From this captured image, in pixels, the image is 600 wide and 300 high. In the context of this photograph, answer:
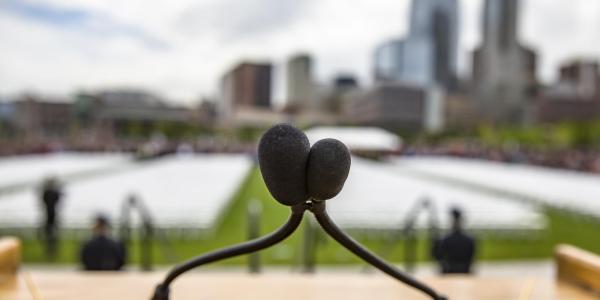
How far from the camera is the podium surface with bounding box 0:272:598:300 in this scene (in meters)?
2.24

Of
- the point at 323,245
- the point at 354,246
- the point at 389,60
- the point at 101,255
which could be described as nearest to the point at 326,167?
the point at 354,246

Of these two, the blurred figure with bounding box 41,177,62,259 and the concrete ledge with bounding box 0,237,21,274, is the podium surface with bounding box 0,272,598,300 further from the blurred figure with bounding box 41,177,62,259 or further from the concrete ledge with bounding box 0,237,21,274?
the blurred figure with bounding box 41,177,62,259

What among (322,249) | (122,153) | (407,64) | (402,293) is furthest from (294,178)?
(407,64)

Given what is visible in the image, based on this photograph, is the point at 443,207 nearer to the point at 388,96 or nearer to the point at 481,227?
the point at 481,227

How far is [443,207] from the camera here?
14.3 meters

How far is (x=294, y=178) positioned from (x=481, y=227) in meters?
11.3

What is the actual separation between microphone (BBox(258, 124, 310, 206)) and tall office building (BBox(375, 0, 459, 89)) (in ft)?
450

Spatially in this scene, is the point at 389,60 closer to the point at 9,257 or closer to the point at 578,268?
the point at 578,268

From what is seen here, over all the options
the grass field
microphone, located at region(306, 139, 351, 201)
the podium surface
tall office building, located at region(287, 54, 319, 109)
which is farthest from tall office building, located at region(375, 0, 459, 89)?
microphone, located at region(306, 139, 351, 201)

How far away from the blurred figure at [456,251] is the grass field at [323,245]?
3537 millimetres

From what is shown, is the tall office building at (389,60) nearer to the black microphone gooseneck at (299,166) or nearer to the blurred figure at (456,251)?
the blurred figure at (456,251)

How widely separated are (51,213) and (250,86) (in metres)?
155

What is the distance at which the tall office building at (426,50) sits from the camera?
14512 centimetres

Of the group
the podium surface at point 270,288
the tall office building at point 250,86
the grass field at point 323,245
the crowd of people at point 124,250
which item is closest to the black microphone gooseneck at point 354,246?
the podium surface at point 270,288
